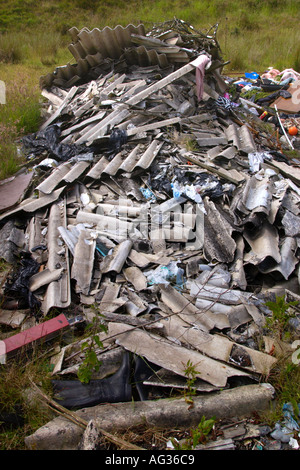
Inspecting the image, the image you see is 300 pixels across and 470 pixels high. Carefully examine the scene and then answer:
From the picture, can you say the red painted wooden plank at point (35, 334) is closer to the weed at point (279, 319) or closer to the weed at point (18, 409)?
the weed at point (18, 409)

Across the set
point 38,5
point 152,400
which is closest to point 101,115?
point 152,400

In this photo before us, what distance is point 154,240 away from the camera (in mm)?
3953

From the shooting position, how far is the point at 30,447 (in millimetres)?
2219

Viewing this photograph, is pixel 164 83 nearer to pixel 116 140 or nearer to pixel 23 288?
pixel 116 140

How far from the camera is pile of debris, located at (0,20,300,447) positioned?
2.75 metres

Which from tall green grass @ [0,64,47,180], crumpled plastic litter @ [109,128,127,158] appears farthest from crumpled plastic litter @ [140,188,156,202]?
tall green grass @ [0,64,47,180]

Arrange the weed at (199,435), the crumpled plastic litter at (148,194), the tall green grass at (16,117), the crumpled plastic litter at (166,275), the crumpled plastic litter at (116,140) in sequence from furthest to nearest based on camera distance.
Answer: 1. the tall green grass at (16,117)
2. the crumpled plastic litter at (116,140)
3. the crumpled plastic litter at (148,194)
4. the crumpled plastic litter at (166,275)
5. the weed at (199,435)

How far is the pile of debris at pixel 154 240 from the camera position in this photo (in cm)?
275

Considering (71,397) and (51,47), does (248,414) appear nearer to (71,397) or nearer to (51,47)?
(71,397)

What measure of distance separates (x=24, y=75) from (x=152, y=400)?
Answer: 1031 cm

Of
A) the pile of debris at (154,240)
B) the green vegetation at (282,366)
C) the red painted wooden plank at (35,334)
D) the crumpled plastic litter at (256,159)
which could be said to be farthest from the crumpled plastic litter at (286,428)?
the crumpled plastic litter at (256,159)

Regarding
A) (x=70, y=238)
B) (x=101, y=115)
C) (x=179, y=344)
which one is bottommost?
(x=179, y=344)

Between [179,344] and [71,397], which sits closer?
[71,397]

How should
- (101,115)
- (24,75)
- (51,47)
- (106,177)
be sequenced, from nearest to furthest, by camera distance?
(106,177), (101,115), (24,75), (51,47)
